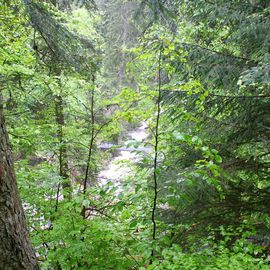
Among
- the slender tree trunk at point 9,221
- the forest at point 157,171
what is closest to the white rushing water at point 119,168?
the forest at point 157,171

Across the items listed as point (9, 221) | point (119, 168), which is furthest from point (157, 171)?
point (119, 168)

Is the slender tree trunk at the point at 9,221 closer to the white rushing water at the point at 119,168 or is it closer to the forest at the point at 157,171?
the forest at the point at 157,171

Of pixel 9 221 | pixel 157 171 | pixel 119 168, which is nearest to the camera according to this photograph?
pixel 9 221

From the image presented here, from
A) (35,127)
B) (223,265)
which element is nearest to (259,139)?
(223,265)

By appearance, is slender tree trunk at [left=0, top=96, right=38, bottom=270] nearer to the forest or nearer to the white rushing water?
the forest

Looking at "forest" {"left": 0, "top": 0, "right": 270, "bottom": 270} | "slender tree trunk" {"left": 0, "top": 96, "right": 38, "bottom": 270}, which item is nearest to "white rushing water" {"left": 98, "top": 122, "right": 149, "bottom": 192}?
"forest" {"left": 0, "top": 0, "right": 270, "bottom": 270}

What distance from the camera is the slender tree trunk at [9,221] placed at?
6.15 feet

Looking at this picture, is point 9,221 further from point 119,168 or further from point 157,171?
point 119,168

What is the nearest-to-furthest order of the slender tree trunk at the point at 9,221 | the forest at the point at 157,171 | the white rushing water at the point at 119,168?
Answer: the slender tree trunk at the point at 9,221 → the forest at the point at 157,171 → the white rushing water at the point at 119,168

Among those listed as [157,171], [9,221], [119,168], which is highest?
[119,168]

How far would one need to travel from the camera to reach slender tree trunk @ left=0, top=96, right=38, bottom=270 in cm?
187

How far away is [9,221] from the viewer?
6.23 ft

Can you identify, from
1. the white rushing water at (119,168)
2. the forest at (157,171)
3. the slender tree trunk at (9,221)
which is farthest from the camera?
the white rushing water at (119,168)

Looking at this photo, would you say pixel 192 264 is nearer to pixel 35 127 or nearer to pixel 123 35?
pixel 35 127
